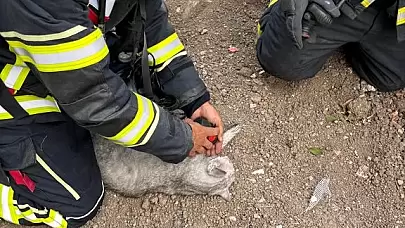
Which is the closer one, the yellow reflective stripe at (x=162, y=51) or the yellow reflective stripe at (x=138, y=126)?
the yellow reflective stripe at (x=138, y=126)

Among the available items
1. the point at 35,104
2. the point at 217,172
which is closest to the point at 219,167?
the point at 217,172

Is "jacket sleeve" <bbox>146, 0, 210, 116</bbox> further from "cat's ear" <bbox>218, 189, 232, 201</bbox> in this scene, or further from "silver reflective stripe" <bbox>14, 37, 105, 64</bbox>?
"silver reflective stripe" <bbox>14, 37, 105, 64</bbox>

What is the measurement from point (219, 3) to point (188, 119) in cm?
64

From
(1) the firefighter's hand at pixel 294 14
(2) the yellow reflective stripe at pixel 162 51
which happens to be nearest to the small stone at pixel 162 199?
(2) the yellow reflective stripe at pixel 162 51

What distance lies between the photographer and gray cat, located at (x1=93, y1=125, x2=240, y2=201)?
1777 millimetres

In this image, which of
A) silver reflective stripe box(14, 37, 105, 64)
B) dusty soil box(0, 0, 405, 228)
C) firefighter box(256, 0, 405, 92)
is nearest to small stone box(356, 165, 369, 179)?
dusty soil box(0, 0, 405, 228)

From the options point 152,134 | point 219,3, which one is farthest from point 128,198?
point 219,3

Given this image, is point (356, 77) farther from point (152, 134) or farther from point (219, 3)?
point (152, 134)

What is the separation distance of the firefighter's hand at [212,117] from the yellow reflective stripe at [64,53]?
523 mm

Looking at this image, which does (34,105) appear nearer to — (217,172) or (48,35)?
(48,35)

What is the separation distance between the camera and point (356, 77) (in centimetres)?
206

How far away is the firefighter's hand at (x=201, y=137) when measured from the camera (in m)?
1.71

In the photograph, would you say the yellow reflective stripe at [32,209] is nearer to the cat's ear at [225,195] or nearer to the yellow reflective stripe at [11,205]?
the yellow reflective stripe at [11,205]

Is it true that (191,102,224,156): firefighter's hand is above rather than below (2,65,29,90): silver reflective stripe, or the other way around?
below
